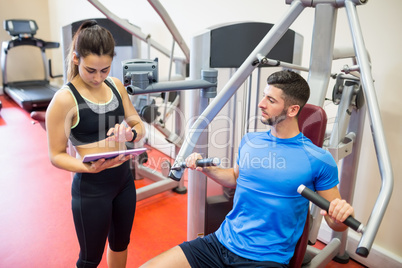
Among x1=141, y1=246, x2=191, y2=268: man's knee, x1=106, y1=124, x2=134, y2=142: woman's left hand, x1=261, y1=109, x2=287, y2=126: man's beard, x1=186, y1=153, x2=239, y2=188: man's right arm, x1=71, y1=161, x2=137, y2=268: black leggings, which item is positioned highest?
x1=261, y1=109, x2=287, y2=126: man's beard

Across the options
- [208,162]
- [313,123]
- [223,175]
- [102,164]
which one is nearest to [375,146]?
[313,123]

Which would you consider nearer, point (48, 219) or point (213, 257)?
point (213, 257)

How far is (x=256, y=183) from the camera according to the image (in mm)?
1310

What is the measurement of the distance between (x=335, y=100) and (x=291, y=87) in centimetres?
58

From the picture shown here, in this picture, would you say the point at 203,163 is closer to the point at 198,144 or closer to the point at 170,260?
the point at 170,260

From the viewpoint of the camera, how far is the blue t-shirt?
4.10ft

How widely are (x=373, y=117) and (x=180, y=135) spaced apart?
1918 mm

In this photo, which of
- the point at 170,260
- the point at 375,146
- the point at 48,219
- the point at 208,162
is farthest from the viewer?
the point at 48,219

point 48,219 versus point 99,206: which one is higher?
point 99,206

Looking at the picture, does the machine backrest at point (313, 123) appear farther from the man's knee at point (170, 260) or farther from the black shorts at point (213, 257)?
the man's knee at point (170, 260)

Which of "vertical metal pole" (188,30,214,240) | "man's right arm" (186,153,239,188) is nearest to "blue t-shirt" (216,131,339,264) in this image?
"man's right arm" (186,153,239,188)

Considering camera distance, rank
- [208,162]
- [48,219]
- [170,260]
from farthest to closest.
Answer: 1. [48,219]
2. [170,260]
3. [208,162]

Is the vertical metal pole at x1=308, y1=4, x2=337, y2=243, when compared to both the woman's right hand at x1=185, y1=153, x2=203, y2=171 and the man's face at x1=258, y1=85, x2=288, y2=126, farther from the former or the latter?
the woman's right hand at x1=185, y1=153, x2=203, y2=171

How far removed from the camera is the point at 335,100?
1.75 metres
